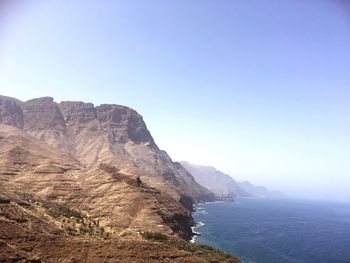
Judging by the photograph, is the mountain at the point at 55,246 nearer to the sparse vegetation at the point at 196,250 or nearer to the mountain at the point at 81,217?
the mountain at the point at 81,217

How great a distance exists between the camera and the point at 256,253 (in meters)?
133

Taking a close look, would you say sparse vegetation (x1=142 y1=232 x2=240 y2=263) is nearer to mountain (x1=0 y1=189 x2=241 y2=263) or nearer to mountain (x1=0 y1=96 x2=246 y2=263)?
mountain (x1=0 y1=96 x2=246 y2=263)

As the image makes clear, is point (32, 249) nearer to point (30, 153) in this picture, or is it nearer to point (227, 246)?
point (227, 246)

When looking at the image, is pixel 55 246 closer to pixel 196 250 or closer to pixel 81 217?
pixel 196 250

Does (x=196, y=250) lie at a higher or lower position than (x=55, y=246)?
lower

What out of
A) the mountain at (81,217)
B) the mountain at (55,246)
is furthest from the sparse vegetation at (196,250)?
the mountain at (55,246)

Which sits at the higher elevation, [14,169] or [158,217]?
[14,169]

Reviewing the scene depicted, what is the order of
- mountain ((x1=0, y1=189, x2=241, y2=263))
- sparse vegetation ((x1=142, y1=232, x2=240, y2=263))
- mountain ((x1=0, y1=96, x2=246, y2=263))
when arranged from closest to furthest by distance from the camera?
mountain ((x1=0, y1=189, x2=241, y2=263))
mountain ((x1=0, y1=96, x2=246, y2=263))
sparse vegetation ((x1=142, y1=232, x2=240, y2=263))

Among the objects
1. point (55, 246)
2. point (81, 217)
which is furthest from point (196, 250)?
point (81, 217)

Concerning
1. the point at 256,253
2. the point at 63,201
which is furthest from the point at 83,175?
the point at 256,253

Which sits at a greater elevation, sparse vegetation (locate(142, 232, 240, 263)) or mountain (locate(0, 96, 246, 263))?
mountain (locate(0, 96, 246, 263))

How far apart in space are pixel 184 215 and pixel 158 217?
29792 mm

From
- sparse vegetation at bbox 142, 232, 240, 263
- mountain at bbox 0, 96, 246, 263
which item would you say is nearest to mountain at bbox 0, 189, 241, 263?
mountain at bbox 0, 96, 246, 263

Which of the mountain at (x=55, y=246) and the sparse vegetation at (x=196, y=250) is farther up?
the mountain at (x=55, y=246)
